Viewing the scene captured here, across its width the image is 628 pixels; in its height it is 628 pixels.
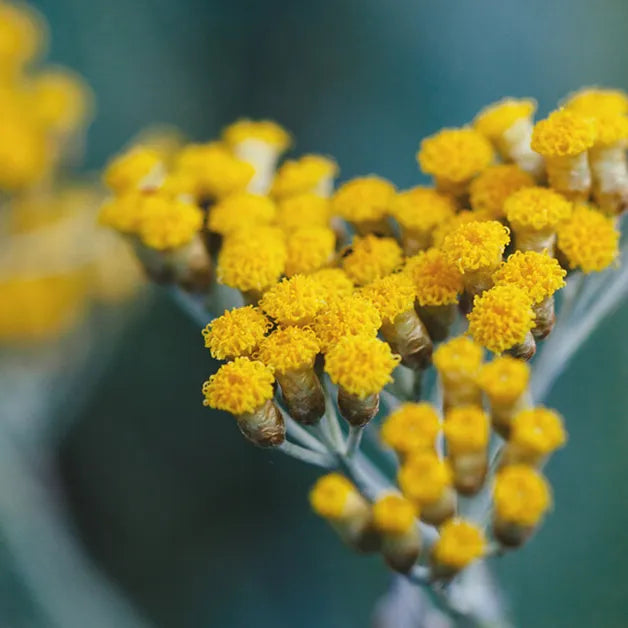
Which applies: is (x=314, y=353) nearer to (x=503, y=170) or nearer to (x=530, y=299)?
(x=530, y=299)

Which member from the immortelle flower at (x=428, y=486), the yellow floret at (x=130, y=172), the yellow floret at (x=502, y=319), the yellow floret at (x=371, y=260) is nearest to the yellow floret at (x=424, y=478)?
the immortelle flower at (x=428, y=486)

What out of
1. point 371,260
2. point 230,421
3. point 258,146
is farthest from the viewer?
point 230,421

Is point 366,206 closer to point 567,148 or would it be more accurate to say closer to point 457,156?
point 457,156

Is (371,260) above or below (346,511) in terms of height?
above

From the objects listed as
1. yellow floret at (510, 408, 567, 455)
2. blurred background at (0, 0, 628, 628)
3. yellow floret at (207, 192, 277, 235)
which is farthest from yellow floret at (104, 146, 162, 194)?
blurred background at (0, 0, 628, 628)

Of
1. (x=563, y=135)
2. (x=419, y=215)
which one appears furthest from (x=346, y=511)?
(x=563, y=135)

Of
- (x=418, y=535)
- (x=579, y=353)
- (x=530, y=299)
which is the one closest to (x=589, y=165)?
(x=530, y=299)

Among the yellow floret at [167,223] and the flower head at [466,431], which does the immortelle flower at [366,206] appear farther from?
the flower head at [466,431]
